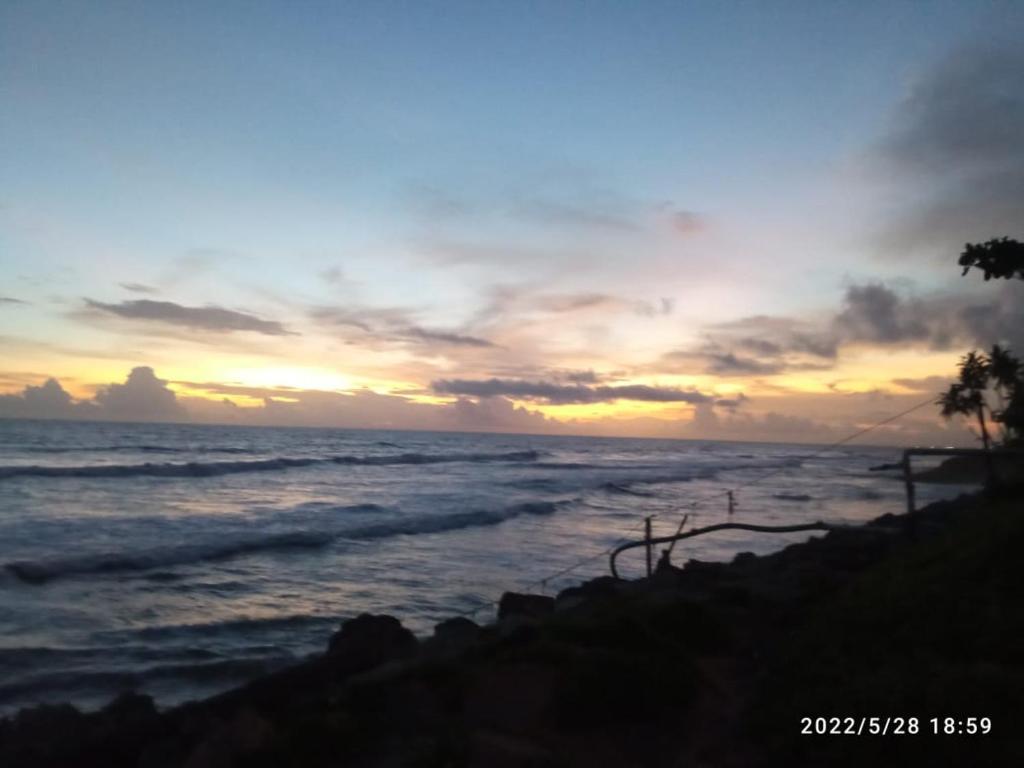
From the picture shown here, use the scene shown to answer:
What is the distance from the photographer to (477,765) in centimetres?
535

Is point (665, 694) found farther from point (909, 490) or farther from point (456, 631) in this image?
point (909, 490)

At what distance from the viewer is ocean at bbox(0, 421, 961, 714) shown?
11719 mm

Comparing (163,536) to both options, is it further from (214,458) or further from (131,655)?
(214,458)

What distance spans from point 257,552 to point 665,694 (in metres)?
17.1

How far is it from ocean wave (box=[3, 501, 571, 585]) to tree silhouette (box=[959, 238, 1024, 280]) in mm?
18866

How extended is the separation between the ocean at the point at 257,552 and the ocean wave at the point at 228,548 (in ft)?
0.25

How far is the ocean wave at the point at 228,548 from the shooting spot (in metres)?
17.1

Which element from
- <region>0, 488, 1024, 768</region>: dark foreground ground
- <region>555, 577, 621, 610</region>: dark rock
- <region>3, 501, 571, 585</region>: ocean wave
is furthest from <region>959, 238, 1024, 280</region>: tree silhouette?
<region>3, 501, 571, 585</region>: ocean wave

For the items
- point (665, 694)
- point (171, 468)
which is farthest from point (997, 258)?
point (171, 468)

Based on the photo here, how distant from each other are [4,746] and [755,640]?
27.8ft

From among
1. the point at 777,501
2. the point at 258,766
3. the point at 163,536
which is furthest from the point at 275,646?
the point at 777,501

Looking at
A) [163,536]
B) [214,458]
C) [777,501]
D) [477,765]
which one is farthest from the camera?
[214,458]

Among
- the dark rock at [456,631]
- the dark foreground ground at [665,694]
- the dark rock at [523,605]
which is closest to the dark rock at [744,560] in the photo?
the dark rock at [523,605]

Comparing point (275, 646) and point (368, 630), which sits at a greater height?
point (368, 630)
